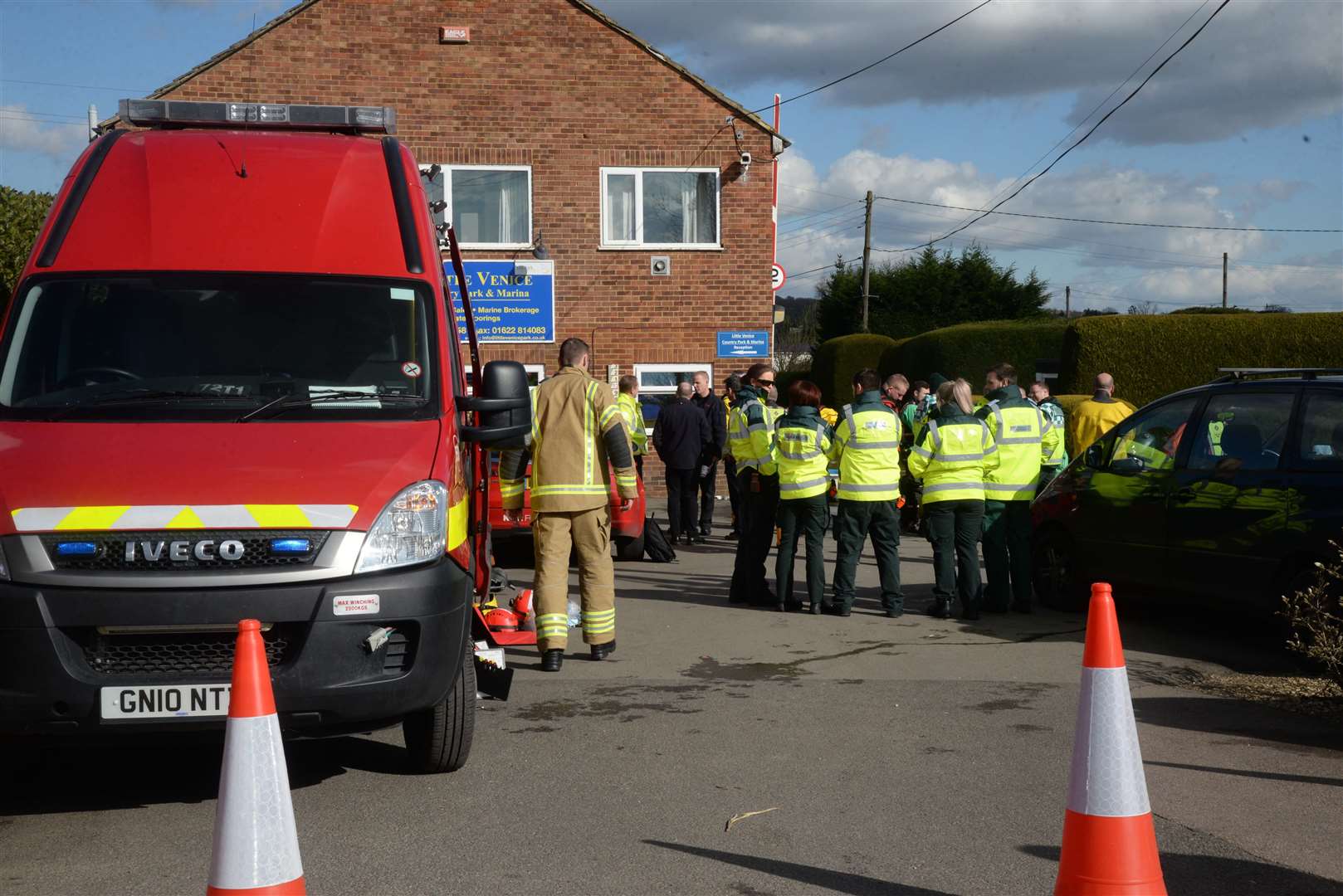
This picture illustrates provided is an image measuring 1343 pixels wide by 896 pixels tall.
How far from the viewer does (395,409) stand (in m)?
6.00

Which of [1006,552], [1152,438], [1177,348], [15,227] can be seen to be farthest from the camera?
[1177,348]

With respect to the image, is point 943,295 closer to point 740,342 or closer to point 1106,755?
point 740,342

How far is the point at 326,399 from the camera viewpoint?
6.03 metres

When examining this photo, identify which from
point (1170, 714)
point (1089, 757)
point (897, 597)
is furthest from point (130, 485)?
point (897, 597)

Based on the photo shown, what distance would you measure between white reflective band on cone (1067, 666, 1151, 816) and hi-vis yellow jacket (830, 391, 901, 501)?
21.5ft

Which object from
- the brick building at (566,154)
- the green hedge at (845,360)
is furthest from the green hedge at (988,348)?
the brick building at (566,154)

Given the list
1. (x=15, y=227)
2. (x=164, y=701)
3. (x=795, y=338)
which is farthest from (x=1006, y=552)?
(x=795, y=338)

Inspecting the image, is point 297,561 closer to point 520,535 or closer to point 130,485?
point 130,485

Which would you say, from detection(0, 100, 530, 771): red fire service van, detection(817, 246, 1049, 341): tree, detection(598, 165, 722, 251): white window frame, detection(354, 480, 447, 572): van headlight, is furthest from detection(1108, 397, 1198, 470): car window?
detection(817, 246, 1049, 341): tree

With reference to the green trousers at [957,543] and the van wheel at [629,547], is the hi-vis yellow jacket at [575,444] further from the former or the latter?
the van wheel at [629,547]

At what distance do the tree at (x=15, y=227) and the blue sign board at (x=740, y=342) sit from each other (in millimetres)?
10184

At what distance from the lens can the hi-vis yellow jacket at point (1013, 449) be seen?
1086 centimetres

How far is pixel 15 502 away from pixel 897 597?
7125 mm

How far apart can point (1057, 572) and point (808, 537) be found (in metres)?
1.94
